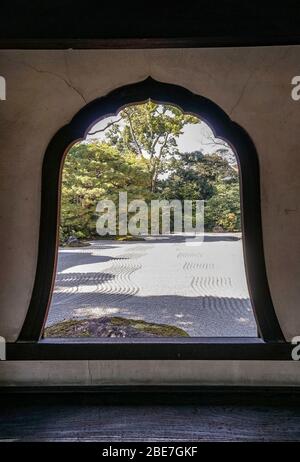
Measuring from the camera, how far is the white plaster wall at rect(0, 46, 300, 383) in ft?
6.42

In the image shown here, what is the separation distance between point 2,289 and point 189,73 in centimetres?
192

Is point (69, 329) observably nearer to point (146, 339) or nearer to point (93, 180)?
point (146, 339)

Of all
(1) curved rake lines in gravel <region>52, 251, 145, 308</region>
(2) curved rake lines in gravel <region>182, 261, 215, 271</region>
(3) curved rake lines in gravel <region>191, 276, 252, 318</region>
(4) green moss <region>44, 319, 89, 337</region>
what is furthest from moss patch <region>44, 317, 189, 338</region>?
(2) curved rake lines in gravel <region>182, 261, 215, 271</region>

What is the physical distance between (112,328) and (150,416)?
29.4 inches

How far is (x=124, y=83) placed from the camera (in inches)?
78.5

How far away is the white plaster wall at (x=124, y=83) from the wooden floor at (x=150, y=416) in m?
0.11

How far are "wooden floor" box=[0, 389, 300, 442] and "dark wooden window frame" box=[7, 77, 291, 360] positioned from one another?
0.76ft

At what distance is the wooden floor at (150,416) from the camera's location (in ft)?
5.08

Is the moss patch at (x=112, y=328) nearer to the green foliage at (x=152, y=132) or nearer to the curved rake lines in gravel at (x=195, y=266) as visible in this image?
the curved rake lines in gravel at (x=195, y=266)

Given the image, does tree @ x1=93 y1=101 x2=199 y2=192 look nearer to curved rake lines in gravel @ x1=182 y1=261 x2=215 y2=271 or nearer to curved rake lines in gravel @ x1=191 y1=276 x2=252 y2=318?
curved rake lines in gravel @ x1=182 y1=261 x2=215 y2=271

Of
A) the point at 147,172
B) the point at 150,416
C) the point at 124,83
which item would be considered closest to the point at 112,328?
the point at 150,416

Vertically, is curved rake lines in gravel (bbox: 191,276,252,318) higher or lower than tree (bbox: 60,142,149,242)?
lower

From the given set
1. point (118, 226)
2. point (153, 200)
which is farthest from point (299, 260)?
point (118, 226)

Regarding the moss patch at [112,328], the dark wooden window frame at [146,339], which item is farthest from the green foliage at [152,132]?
the moss patch at [112,328]
